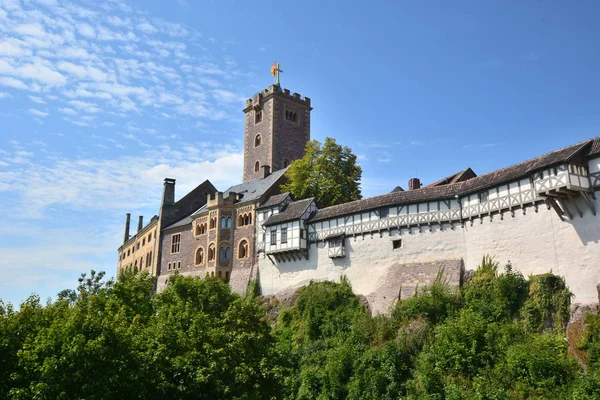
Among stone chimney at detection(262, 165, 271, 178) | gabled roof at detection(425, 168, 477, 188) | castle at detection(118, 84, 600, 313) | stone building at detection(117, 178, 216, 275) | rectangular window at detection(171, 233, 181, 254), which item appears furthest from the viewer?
stone building at detection(117, 178, 216, 275)

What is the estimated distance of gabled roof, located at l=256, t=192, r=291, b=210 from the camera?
142 feet

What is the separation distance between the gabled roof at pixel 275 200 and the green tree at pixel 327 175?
145 centimetres

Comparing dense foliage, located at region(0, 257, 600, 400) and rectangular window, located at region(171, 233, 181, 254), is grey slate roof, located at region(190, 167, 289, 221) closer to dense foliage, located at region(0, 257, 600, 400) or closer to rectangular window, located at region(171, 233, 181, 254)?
rectangular window, located at region(171, 233, 181, 254)

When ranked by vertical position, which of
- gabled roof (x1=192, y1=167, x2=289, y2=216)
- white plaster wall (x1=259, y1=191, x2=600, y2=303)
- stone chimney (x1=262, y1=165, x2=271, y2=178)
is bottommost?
white plaster wall (x1=259, y1=191, x2=600, y2=303)

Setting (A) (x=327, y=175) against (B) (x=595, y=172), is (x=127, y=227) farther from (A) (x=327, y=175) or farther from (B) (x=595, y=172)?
(B) (x=595, y=172)

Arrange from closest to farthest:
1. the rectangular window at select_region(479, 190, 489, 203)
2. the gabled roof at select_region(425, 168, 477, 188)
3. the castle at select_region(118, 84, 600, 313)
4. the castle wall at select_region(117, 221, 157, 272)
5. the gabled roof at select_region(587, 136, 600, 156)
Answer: the gabled roof at select_region(587, 136, 600, 156) → the castle at select_region(118, 84, 600, 313) → the rectangular window at select_region(479, 190, 489, 203) → the gabled roof at select_region(425, 168, 477, 188) → the castle wall at select_region(117, 221, 157, 272)

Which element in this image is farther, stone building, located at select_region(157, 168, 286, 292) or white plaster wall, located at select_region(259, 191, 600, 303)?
stone building, located at select_region(157, 168, 286, 292)

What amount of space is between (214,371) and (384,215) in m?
17.7

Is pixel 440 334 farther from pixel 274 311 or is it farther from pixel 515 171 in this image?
pixel 274 311

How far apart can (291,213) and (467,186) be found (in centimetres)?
1334

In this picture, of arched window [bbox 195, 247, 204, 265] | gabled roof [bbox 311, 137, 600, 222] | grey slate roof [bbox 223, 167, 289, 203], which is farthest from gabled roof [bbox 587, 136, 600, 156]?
arched window [bbox 195, 247, 204, 265]

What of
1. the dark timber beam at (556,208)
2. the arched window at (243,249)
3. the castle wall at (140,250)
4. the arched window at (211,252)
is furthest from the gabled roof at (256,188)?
the dark timber beam at (556,208)

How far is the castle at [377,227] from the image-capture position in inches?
1040

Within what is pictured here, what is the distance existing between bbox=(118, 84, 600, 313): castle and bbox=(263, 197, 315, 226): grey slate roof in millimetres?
106
